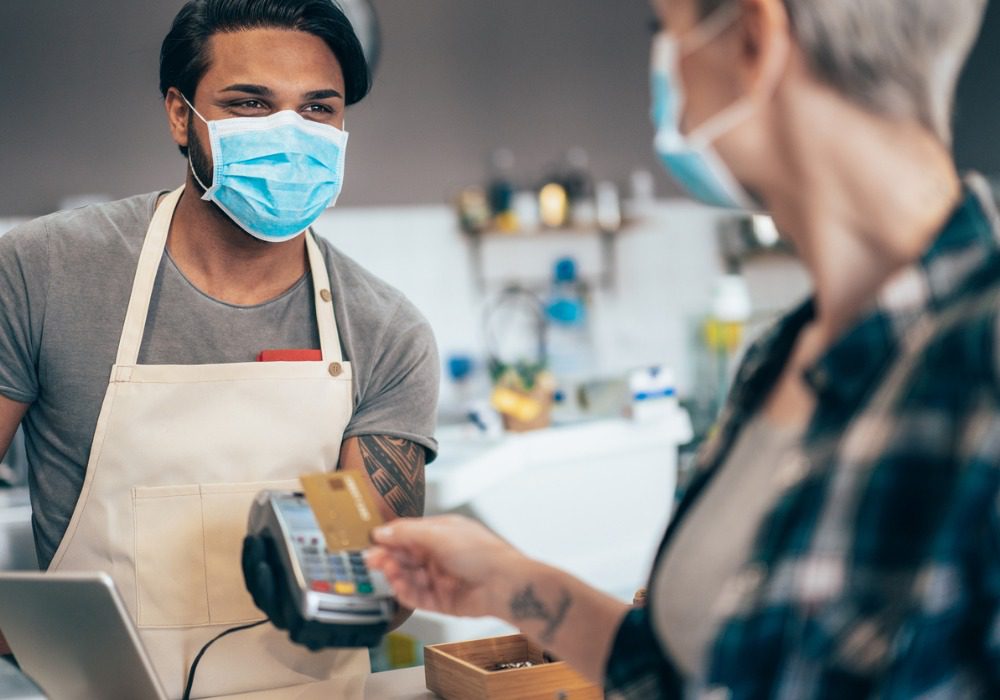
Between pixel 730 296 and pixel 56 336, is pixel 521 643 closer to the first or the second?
pixel 56 336

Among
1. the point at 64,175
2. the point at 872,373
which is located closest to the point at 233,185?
the point at 872,373

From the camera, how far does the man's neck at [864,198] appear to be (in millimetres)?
963

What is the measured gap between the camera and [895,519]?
2.83 feet

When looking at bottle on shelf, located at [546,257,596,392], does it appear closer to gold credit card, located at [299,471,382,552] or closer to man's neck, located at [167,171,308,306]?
man's neck, located at [167,171,308,306]

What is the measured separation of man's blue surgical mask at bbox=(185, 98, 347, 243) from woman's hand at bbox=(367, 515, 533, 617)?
2.44 ft

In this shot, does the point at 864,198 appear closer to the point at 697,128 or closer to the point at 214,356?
the point at 697,128

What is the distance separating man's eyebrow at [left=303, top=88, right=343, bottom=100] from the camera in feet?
Answer: 6.28

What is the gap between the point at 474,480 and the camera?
11.1 feet

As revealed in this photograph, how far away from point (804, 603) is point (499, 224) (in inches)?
152

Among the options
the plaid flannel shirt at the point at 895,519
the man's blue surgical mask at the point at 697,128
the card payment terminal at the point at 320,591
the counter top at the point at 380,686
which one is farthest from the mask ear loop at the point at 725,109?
the counter top at the point at 380,686

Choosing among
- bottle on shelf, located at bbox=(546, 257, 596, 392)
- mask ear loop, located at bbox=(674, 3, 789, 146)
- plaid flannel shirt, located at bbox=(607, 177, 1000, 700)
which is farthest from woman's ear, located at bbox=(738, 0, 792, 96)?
bottle on shelf, located at bbox=(546, 257, 596, 392)

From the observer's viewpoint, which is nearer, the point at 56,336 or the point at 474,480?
the point at 56,336

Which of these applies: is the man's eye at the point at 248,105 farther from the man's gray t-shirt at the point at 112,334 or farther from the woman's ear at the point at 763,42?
the woman's ear at the point at 763,42

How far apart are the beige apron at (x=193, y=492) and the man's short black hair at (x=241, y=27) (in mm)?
335
